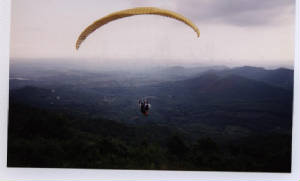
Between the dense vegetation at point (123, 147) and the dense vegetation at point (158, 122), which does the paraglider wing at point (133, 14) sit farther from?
the dense vegetation at point (123, 147)

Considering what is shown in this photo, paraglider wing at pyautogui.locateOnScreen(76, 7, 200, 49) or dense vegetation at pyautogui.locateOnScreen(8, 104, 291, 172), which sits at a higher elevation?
paraglider wing at pyautogui.locateOnScreen(76, 7, 200, 49)

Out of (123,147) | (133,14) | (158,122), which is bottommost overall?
(123,147)

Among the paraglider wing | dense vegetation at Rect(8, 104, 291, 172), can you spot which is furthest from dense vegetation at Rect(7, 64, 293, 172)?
the paraglider wing

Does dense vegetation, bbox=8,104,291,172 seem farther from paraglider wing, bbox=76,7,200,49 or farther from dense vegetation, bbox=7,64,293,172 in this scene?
paraglider wing, bbox=76,7,200,49

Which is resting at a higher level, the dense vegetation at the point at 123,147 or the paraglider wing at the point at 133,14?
the paraglider wing at the point at 133,14

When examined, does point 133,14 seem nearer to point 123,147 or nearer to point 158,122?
point 158,122

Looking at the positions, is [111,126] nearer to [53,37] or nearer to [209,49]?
[53,37]

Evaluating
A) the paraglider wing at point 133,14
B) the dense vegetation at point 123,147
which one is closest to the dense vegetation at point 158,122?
the dense vegetation at point 123,147

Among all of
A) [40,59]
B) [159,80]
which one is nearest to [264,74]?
[159,80]

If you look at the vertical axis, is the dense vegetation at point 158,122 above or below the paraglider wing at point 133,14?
below

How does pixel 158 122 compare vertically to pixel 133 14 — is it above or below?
Result: below

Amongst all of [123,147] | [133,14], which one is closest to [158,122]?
[123,147]
